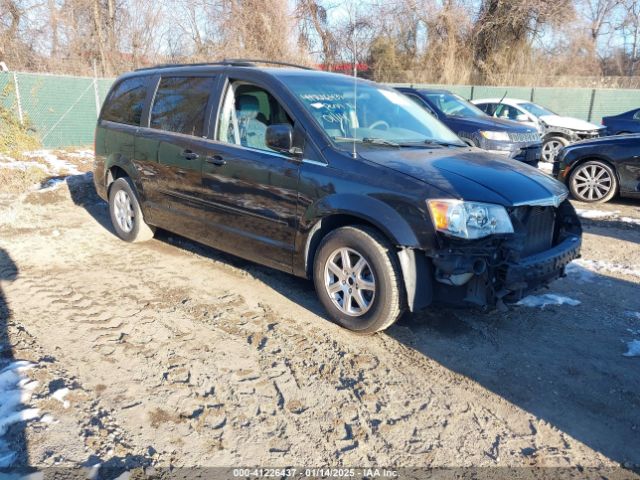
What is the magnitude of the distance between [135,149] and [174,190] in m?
0.90

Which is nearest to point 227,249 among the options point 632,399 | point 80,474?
point 80,474

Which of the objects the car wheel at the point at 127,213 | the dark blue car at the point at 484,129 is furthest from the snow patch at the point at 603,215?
the car wheel at the point at 127,213

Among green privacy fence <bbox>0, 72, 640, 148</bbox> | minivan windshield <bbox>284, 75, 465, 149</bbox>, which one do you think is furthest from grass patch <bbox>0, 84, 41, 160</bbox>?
minivan windshield <bbox>284, 75, 465, 149</bbox>

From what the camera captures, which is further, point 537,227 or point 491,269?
point 537,227

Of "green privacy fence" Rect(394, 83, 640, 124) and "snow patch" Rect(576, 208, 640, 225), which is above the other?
"green privacy fence" Rect(394, 83, 640, 124)

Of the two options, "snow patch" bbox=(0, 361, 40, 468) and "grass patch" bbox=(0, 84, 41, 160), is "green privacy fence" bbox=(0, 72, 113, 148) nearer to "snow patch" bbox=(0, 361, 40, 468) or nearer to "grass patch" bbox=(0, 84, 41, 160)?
"grass patch" bbox=(0, 84, 41, 160)

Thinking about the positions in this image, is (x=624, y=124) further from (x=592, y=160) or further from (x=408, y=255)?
(x=408, y=255)

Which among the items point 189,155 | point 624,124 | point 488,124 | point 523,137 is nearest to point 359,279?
point 189,155

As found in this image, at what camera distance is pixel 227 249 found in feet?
16.2

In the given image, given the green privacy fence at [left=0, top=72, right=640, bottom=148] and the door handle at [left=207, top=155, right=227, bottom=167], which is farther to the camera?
the green privacy fence at [left=0, top=72, right=640, bottom=148]

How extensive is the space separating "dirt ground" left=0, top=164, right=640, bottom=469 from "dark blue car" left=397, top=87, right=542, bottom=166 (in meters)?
5.09

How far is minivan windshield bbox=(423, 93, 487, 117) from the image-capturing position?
1104 centimetres

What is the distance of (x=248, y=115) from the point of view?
4.75 meters

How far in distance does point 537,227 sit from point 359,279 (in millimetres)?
1377
